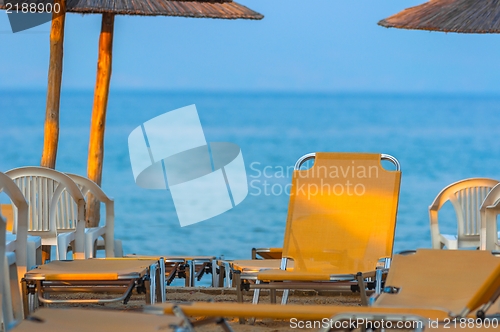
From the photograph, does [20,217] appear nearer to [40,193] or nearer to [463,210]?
[40,193]

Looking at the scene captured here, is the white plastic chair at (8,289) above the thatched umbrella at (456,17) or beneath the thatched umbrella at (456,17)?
beneath

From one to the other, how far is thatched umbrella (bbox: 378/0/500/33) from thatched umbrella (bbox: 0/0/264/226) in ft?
4.40

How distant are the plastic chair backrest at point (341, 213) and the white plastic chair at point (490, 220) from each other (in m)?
0.66

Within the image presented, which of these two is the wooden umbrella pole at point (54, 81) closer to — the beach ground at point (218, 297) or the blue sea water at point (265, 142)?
the beach ground at point (218, 297)

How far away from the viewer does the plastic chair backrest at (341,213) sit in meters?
4.08

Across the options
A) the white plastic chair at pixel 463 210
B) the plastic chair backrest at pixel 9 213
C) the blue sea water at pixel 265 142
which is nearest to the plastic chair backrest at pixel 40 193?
the plastic chair backrest at pixel 9 213

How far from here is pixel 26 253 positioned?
3797 mm

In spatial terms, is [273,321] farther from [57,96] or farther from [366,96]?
[366,96]

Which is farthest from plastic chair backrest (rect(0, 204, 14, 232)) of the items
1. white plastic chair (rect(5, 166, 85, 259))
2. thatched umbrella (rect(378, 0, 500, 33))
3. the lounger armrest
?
thatched umbrella (rect(378, 0, 500, 33))

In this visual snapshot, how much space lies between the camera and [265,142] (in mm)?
27109

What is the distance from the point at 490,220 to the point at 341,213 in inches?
35.6

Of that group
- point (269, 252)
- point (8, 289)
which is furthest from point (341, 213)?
point (8, 289)

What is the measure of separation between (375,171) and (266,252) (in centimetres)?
146

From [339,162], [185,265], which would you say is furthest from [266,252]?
[339,162]
